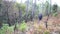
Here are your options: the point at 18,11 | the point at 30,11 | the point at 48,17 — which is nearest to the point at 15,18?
the point at 18,11

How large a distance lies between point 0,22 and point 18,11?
71 cm

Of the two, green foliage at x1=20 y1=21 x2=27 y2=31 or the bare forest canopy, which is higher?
the bare forest canopy

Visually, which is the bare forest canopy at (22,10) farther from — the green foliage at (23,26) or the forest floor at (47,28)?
the forest floor at (47,28)

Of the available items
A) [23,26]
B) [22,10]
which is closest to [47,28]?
[23,26]

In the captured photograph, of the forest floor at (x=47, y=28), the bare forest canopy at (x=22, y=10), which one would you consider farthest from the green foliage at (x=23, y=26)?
the bare forest canopy at (x=22, y=10)

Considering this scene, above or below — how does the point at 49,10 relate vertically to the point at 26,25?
above

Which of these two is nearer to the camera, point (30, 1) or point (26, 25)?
point (26, 25)

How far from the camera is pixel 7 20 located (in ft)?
16.5

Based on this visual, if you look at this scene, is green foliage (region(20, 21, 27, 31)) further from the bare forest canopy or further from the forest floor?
the bare forest canopy

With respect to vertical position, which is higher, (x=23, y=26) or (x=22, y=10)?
(x=22, y=10)

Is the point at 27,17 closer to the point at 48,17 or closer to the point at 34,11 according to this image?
the point at 34,11

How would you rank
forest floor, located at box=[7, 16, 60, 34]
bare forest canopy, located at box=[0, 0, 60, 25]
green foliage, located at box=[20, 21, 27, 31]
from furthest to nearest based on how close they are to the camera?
1. bare forest canopy, located at box=[0, 0, 60, 25]
2. green foliage, located at box=[20, 21, 27, 31]
3. forest floor, located at box=[7, 16, 60, 34]

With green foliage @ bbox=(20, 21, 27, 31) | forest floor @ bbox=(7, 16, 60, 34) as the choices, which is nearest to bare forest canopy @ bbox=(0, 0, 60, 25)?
green foliage @ bbox=(20, 21, 27, 31)

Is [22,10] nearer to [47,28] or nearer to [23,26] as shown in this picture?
[23,26]
